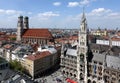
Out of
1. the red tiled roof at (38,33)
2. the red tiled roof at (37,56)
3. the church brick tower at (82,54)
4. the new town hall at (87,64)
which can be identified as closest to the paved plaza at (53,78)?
the new town hall at (87,64)

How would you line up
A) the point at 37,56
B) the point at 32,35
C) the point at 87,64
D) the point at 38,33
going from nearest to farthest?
the point at 87,64
the point at 37,56
the point at 38,33
the point at 32,35

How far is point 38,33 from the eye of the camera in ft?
543

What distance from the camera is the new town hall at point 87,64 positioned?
251ft

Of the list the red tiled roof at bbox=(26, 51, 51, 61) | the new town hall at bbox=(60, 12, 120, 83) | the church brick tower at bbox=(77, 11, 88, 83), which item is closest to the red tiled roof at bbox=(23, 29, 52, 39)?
the red tiled roof at bbox=(26, 51, 51, 61)

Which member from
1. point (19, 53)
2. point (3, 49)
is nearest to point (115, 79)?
point (19, 53)

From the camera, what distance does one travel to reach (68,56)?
320ft

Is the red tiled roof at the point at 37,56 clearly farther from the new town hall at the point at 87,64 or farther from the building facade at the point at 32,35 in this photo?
the building facade at the point at 32,35

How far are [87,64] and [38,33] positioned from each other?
87.0 meters

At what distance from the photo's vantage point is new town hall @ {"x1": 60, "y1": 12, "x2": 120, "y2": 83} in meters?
76.4

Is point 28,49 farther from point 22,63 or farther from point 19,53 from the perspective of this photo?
point 22,63

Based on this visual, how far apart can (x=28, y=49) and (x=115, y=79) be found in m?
60.7

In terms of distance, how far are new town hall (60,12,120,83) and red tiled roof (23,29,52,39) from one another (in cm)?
6205

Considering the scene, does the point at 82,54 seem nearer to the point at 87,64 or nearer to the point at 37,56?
the point at 87,64

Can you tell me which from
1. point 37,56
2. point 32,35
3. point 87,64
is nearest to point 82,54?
point 87,64
